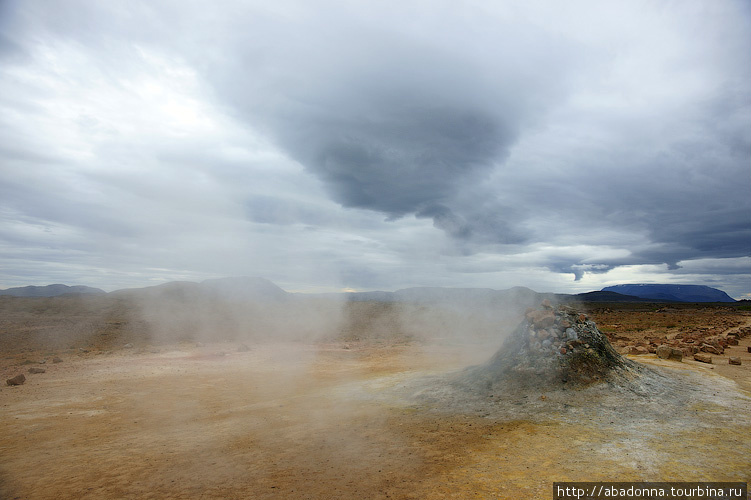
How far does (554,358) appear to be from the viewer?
33.8 feet

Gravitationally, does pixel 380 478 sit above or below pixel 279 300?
below

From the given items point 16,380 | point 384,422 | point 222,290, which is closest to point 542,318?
point 384,422

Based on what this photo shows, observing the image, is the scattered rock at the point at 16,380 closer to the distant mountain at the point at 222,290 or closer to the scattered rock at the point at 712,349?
the distant mountain at the point at 222,290

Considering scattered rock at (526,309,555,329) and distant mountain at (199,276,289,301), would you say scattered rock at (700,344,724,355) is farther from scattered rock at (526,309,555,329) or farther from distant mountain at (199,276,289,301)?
distant mountain at (199,276,289,301)

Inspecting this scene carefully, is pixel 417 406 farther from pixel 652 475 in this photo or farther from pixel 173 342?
pixel 173 342

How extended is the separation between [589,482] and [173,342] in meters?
28.3

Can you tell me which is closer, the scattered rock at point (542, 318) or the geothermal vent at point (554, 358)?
the geothermal vent at point (554, 358)

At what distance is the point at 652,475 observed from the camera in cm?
549

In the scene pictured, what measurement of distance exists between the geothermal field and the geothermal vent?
5cm

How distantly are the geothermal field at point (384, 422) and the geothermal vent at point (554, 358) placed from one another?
A: 5 cm

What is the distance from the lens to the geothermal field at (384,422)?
19.7ft

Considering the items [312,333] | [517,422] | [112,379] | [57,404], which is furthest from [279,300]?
[517,422]

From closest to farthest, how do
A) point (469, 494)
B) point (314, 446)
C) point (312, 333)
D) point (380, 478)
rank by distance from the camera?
point (469, 494) < point (380, 478) < point (314, 446) < point (312, 333)

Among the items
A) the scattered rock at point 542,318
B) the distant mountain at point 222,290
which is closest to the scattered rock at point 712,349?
the scattered rock at point 542,318
